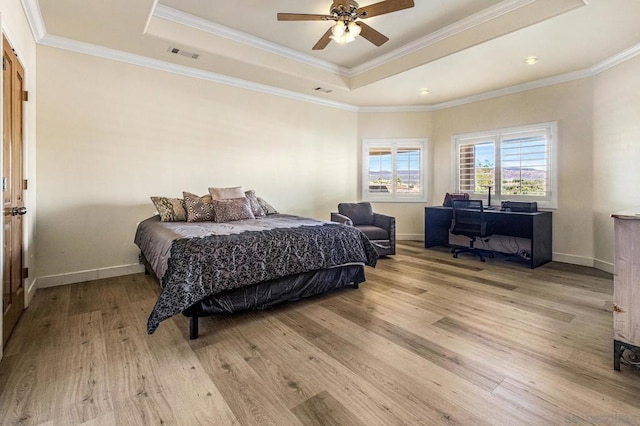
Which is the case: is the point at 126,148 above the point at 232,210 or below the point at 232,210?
above

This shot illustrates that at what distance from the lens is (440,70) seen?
167 inches

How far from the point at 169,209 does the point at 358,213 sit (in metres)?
2.89

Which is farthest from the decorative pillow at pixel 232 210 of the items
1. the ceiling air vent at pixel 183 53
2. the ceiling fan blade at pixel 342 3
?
the ceiling fan blade at pixel 342 3

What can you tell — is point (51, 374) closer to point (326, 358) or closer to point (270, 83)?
point (326, 358)

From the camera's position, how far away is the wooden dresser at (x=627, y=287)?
5.96 ft

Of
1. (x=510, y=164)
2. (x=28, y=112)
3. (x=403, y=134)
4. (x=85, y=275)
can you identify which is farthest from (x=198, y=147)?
(x=510, y=164)

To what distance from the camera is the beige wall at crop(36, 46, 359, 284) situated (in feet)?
11.4

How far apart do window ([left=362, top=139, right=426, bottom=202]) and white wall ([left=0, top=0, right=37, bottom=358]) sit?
496 centimetres

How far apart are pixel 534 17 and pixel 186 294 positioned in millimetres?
3997

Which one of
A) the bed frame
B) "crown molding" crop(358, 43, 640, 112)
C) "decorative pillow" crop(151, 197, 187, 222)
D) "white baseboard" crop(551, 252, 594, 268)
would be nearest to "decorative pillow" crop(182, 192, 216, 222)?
"decorative pillow" crop(151, 197, 187, 222)

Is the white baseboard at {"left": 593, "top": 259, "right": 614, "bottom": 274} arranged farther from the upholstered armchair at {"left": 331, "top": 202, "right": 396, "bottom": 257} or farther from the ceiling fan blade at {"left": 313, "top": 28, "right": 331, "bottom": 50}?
the ceiling fan blade at {"left": 313, "top": 28, "right": 331, "bottom": 50}

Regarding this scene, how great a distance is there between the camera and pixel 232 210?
150 inches

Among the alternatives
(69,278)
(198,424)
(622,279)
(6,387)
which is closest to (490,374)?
(622,279)

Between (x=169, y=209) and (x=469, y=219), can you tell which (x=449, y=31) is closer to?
(x=469, y=219)
